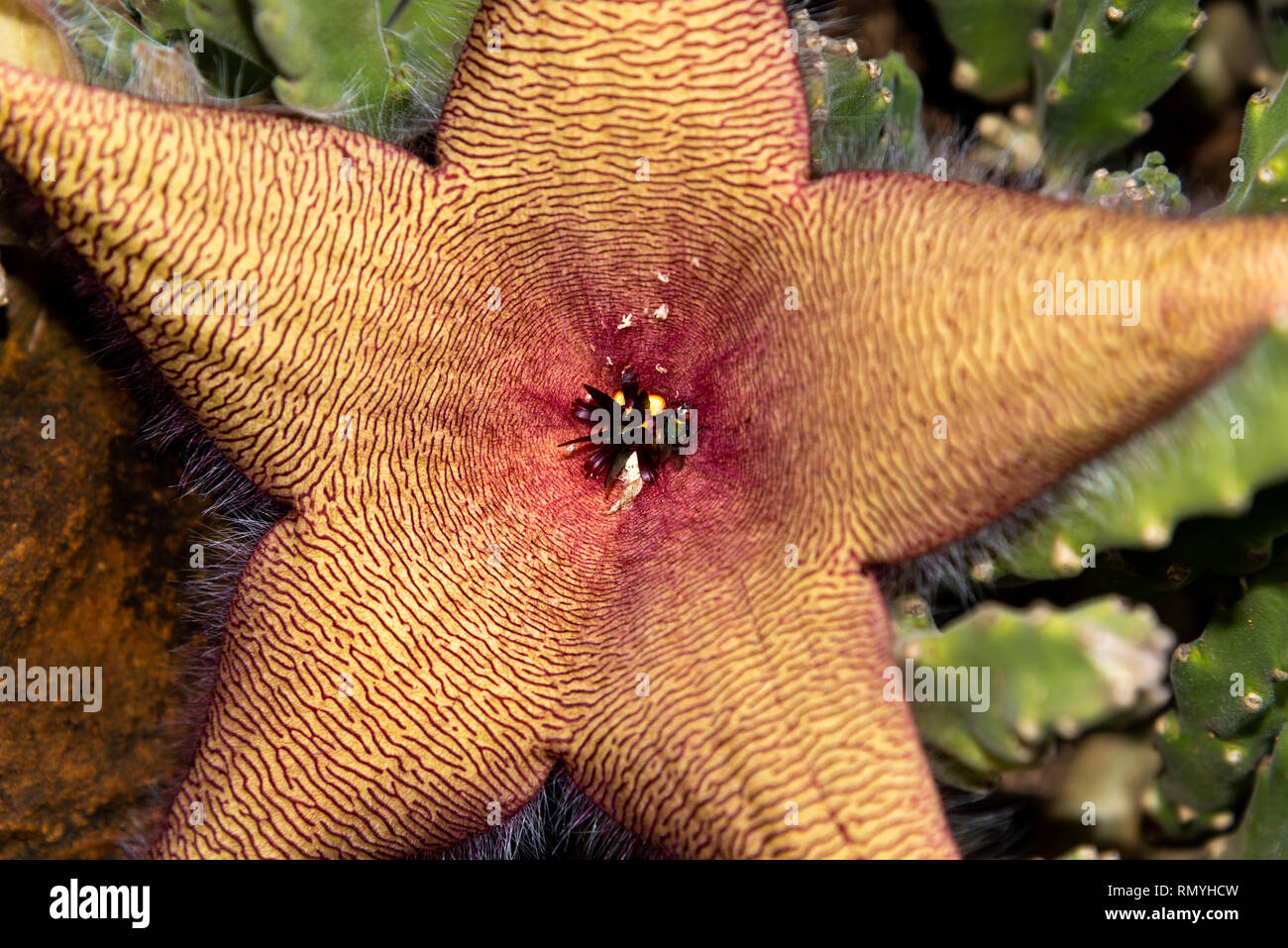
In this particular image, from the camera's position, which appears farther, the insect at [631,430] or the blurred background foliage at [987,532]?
the insect at [631,430]

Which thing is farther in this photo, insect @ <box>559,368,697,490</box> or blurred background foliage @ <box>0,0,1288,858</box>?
insect @ <box>559,368,697,490</box>

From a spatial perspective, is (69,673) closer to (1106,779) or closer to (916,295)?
(916,295)

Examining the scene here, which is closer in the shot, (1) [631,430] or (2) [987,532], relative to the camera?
(2) [987,532]

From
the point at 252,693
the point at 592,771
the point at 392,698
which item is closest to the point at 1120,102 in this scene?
the point at 592,771
